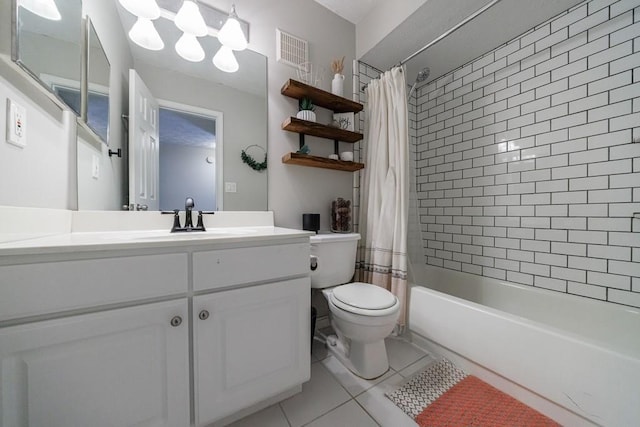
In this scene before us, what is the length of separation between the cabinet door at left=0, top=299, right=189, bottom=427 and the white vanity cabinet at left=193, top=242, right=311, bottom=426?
0.23ft

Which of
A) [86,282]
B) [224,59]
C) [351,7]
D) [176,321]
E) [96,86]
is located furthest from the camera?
[351,7]

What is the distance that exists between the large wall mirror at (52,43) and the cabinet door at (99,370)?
818 millimetres

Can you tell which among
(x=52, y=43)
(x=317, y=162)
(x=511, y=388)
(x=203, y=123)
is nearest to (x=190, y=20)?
(x=203, y=123)

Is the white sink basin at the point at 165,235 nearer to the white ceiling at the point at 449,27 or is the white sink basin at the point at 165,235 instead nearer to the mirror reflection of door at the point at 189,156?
the mirror reflection of door at the point at 189,156

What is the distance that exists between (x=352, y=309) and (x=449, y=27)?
6.55 ft

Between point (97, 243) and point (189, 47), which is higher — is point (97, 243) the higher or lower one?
the lower one

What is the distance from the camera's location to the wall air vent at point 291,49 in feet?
5.04

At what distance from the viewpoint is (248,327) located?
0.87 metres

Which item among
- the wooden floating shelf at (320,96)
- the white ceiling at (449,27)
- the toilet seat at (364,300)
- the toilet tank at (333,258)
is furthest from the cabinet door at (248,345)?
the white ceiling at (449,27)

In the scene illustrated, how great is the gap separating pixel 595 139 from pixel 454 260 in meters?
1.16

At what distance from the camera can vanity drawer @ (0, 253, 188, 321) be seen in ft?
1.82

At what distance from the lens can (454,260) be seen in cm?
196

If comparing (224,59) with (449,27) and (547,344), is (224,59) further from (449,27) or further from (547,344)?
(547,344)

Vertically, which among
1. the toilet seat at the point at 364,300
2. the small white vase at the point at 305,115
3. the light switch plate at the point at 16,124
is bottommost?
the toilet seat at the point at 364,300
